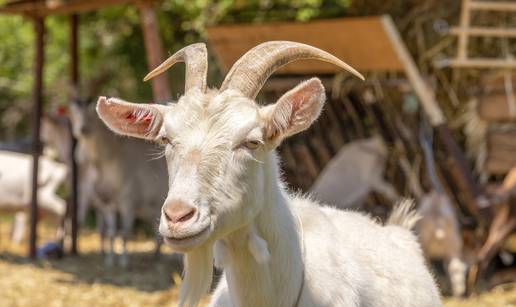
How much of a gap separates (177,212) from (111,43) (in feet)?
40.3

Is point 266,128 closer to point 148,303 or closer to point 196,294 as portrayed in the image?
point 196,294

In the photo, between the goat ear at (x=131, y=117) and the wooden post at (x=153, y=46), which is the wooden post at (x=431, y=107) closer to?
the wooden post at (x=153, y=46)

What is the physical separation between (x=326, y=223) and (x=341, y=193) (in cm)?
517

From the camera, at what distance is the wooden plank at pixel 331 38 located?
25.6ft

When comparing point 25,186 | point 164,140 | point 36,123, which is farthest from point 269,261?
point 25,186

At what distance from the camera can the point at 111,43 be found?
1468cm

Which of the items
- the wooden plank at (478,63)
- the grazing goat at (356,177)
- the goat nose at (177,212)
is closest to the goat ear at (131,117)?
the goat nose at (177,212)

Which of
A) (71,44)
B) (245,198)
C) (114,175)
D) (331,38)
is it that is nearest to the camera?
(245,198)

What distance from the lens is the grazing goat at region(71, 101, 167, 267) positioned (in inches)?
403

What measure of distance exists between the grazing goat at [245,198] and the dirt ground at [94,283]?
3543mm

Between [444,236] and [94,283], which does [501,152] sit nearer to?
[444,236]

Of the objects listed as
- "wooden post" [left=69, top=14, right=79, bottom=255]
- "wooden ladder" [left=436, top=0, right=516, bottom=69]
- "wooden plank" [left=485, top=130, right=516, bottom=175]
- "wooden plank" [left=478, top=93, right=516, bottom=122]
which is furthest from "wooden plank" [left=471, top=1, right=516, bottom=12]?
"wooden post" [left=69, top=14, right=79, bottom=255]

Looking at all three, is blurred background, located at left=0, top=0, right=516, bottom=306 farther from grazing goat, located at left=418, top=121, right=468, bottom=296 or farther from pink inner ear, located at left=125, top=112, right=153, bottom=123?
pink inner ear, located at left=125, top=112, right=153, bottom=123

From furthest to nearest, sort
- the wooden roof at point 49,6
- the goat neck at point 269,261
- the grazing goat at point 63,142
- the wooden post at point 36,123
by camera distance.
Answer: the grazing goat at point 63,142
the wooden post at point 36,123
the wooden roof at point 49,6
the goat neck at point 269,261
